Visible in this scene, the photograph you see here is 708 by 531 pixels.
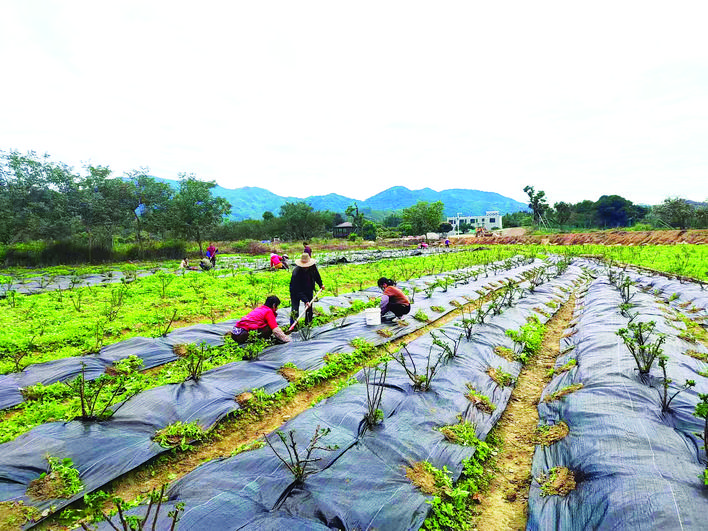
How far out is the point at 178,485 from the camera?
2.49 m

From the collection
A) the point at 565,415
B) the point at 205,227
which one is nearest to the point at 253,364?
the point at 565,415

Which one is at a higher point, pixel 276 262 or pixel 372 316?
pixel 276 262

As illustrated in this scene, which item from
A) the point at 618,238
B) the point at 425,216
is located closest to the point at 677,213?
the point at 618,238

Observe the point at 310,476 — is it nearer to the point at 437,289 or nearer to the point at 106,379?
the point at 106,379

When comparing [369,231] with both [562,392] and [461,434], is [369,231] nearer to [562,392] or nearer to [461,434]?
[562,392]

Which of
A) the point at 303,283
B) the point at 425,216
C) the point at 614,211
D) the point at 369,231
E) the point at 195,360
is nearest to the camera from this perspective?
the point at 195,360

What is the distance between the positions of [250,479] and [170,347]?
147 inches

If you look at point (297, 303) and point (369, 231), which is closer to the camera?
point (297, 303)

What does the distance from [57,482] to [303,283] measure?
14.7 ft

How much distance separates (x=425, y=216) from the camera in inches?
1790

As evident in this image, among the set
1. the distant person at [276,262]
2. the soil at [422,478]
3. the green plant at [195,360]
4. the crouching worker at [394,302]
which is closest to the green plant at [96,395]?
the green plant at [195,360]

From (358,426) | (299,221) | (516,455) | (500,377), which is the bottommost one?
(516,455)

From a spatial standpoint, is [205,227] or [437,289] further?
[205,227]

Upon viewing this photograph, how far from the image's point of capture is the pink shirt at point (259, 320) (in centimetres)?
539
